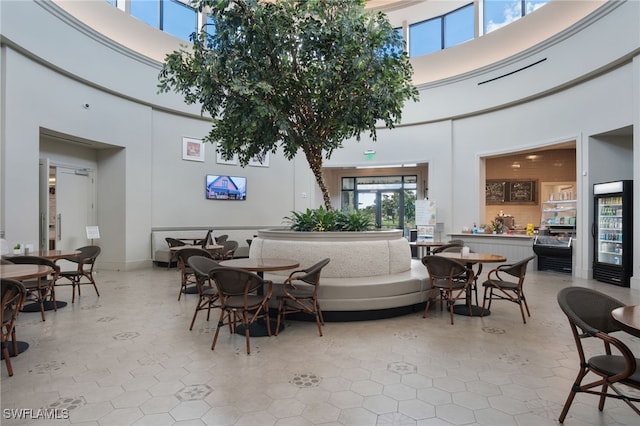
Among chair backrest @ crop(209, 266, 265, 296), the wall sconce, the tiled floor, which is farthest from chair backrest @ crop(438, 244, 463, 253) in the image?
the wall sconce

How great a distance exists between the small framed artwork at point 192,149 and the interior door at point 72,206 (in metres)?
2.25

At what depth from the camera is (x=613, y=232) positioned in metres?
6.65

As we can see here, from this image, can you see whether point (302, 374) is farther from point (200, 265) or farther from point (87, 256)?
point (87, 256)

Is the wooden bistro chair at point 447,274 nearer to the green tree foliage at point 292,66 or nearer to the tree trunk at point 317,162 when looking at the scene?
the tree trunk at point 317,162

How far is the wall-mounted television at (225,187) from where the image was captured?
9898mm

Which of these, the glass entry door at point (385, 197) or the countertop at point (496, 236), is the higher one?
the glass entry door at point (385, 197)

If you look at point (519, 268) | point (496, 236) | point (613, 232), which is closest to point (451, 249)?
point (519, 268)

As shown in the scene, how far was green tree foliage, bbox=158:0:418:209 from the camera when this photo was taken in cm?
465

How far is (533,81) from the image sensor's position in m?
8.12

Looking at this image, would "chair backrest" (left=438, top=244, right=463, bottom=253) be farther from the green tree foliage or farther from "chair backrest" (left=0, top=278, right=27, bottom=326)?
"chair backrest" (left=0, top=278, right=27, bottom=326)

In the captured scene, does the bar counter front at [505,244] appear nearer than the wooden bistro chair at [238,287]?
No

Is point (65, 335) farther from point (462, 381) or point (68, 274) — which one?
point (462, 381)

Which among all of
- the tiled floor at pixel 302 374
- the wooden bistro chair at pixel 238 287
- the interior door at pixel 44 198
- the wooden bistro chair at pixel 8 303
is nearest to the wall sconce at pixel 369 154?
the tiled floor at pixel 302 374

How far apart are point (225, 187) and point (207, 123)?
184 cm
